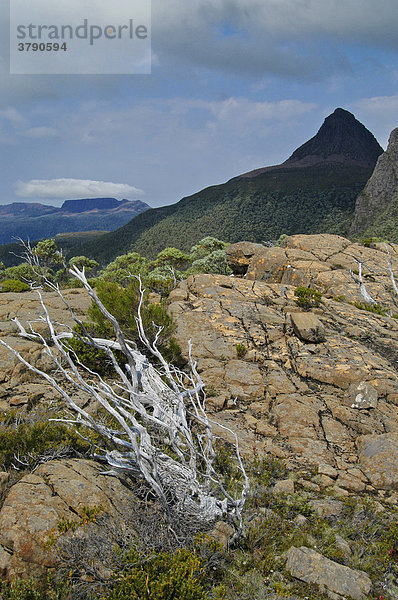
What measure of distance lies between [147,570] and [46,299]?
1081 cm

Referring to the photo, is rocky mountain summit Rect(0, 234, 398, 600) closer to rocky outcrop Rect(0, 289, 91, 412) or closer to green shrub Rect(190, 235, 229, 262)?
rocky outcrop Rect(0, 289, 91, 412)

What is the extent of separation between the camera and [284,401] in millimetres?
7797

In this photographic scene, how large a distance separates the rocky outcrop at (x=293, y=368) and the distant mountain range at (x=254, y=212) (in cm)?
7677

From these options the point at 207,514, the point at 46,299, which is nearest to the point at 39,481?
the point at 207,514

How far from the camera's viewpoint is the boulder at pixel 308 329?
378 inches

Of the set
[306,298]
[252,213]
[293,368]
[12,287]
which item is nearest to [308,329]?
[293,368]

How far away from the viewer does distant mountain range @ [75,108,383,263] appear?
92562 millimetres

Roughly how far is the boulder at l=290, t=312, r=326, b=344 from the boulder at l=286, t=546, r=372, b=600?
19.5ft

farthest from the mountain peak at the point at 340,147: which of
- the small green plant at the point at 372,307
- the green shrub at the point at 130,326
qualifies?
the green shrub at the point at 130,326

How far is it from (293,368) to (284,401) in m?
1.30

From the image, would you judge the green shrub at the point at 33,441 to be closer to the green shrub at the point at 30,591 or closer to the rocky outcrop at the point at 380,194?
the green shrub at the point at 30,591

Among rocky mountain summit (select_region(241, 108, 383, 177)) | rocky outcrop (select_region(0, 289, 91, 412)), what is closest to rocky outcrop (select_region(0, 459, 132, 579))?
rocky outcrop (select_region(0, 289, 91, 412))

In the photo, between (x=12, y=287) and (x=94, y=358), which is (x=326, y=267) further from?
(x=12, y=287)

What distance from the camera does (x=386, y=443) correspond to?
20.8 feet
